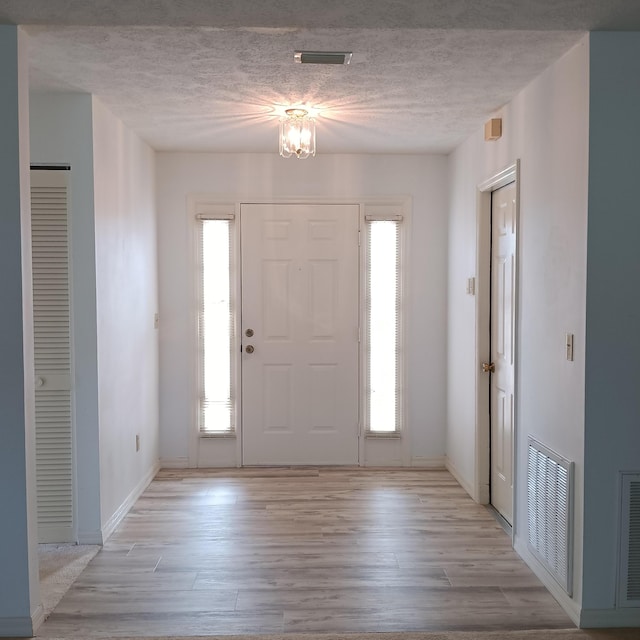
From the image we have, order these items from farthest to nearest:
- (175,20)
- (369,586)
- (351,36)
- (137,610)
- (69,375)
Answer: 1. (69,375)
2. (369,586)
3. (137,610)
4. (351,36)
5. (175,20)

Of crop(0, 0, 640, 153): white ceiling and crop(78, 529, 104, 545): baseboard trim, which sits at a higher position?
crop(0, 0, 640, 153): white ceiling

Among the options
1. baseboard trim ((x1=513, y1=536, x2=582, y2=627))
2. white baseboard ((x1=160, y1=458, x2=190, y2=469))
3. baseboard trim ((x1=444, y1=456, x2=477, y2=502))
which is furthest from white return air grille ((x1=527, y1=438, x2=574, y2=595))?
white baseboard ((x1=160, y1=458, x2=190, y2=469))

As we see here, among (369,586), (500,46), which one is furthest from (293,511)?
(500,46)

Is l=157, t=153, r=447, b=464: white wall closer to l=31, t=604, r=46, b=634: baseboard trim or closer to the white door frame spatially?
the white door frame

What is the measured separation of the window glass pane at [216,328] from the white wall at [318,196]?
0.11m

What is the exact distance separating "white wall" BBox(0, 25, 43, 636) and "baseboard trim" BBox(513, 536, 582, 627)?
222cm

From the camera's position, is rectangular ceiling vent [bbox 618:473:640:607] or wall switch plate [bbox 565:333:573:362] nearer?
rectangular ceiling vent [bbox 618:473:640:607]

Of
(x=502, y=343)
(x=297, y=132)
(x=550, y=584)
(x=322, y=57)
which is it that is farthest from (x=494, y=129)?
(x=550, y=584)

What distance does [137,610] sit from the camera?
2.99 meters

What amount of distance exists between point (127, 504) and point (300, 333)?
182cm

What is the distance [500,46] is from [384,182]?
95.4 inches

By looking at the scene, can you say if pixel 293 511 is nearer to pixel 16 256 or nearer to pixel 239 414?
pixel 239 414

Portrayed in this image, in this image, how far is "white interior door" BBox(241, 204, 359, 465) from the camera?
5293 mm

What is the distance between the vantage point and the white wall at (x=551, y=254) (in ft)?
9.24
